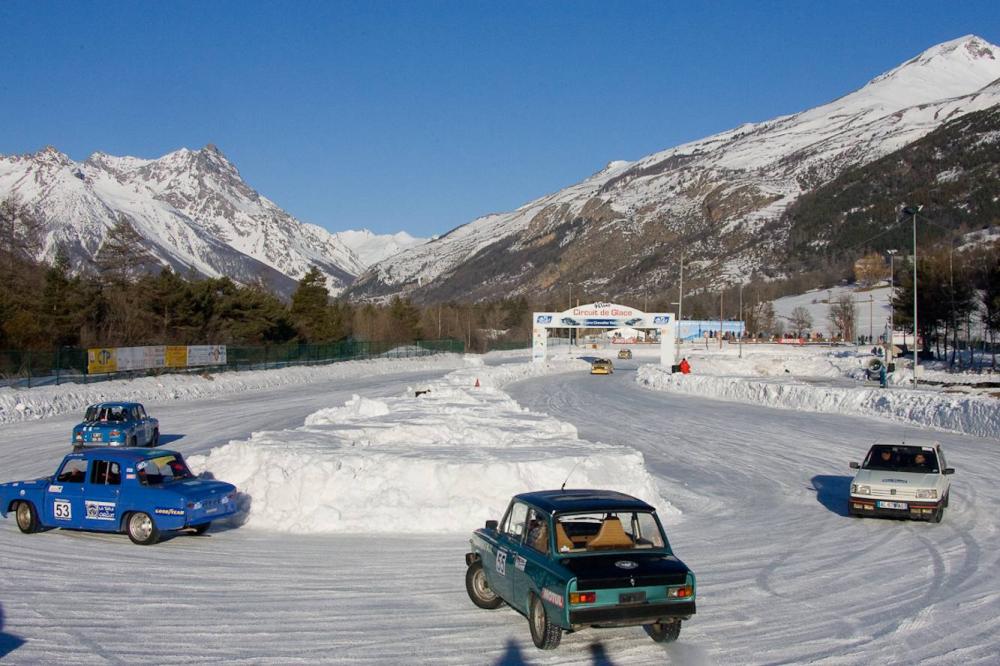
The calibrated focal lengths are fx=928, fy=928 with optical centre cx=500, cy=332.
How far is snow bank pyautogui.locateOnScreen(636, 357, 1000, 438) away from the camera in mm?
32812

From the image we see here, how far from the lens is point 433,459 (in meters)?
17.1

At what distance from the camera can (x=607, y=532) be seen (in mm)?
9344

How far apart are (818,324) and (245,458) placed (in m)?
188

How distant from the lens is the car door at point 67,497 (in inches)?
588

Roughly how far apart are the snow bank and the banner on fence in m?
28.7

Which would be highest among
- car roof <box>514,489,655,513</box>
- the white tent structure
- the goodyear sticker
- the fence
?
A: the white tent structure

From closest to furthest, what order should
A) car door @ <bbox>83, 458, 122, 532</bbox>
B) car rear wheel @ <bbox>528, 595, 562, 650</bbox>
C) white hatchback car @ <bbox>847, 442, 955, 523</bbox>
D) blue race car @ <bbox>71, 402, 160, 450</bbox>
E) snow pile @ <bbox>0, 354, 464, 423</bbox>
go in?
car rear wheel @ <bbox>528, 595, 562, 650</bbox> → car door @ <bbox>83, 458, 122, 532</bbox> → white hatchback car @ <bbox>847, 442, 955, 523</bbox> → blue race car @ <bbox>71, 402, 160, 450</bbox> → snow pile @ <bbox>0, 354, 464, 423</bbox>

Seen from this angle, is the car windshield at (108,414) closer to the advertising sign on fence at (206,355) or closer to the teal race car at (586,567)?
the teal race car at (586,567)

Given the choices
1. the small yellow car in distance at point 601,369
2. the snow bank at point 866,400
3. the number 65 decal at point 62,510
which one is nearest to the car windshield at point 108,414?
the number 65 decal at point 62,510

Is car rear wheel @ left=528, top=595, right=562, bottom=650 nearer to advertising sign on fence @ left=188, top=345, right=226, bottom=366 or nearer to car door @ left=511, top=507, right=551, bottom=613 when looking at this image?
car door @ left=511, top=507, right=551, bottom=613

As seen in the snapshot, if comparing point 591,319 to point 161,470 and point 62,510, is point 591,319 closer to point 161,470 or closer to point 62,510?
point 161,470

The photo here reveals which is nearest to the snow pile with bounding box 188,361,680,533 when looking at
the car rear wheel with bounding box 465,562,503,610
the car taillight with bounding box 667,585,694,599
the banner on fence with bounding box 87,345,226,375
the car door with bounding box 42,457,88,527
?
the car door with bounding box 42,457,88,527

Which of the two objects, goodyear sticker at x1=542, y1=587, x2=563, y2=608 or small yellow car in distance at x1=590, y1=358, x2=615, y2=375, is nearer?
goodyear sticker at x1=542, y1=587, x2=563, y2=608

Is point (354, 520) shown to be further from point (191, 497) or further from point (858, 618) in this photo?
point (858, 618)
